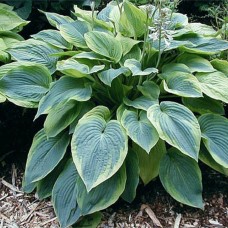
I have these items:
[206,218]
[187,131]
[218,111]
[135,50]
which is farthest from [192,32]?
[206,218]

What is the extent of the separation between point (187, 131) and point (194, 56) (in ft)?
2.47

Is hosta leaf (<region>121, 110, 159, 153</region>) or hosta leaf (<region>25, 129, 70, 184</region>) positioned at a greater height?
hosta leaf (<region>121, 110, 159, 153</region>)

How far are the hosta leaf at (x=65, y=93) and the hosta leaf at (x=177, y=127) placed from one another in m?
0.40

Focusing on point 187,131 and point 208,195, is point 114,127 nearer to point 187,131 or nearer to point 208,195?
point 187,131

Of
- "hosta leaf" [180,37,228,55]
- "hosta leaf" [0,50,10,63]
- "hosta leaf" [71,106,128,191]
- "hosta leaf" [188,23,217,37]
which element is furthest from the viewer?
"hosta leaf" [188,23,217,37]

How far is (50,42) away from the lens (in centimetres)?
282

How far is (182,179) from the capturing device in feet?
7.52

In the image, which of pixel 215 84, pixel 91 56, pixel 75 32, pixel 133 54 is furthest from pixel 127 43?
pixel 215 84

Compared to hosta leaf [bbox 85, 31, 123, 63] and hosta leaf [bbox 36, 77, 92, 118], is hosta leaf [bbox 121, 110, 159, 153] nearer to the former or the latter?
hosta leaf [bbox 36, 77, 92, 118]

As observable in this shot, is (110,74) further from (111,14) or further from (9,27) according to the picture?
(9,27)

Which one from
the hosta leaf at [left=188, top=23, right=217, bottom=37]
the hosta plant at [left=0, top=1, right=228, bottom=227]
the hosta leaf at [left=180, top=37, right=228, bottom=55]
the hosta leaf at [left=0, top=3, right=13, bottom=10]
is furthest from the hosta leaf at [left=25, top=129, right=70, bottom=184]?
the hosta leaf at [left=0, top=3, right=13, bottom=10]

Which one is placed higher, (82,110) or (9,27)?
(9,27)

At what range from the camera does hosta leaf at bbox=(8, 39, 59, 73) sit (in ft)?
9.05

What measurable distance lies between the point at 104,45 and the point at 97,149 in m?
0.77
